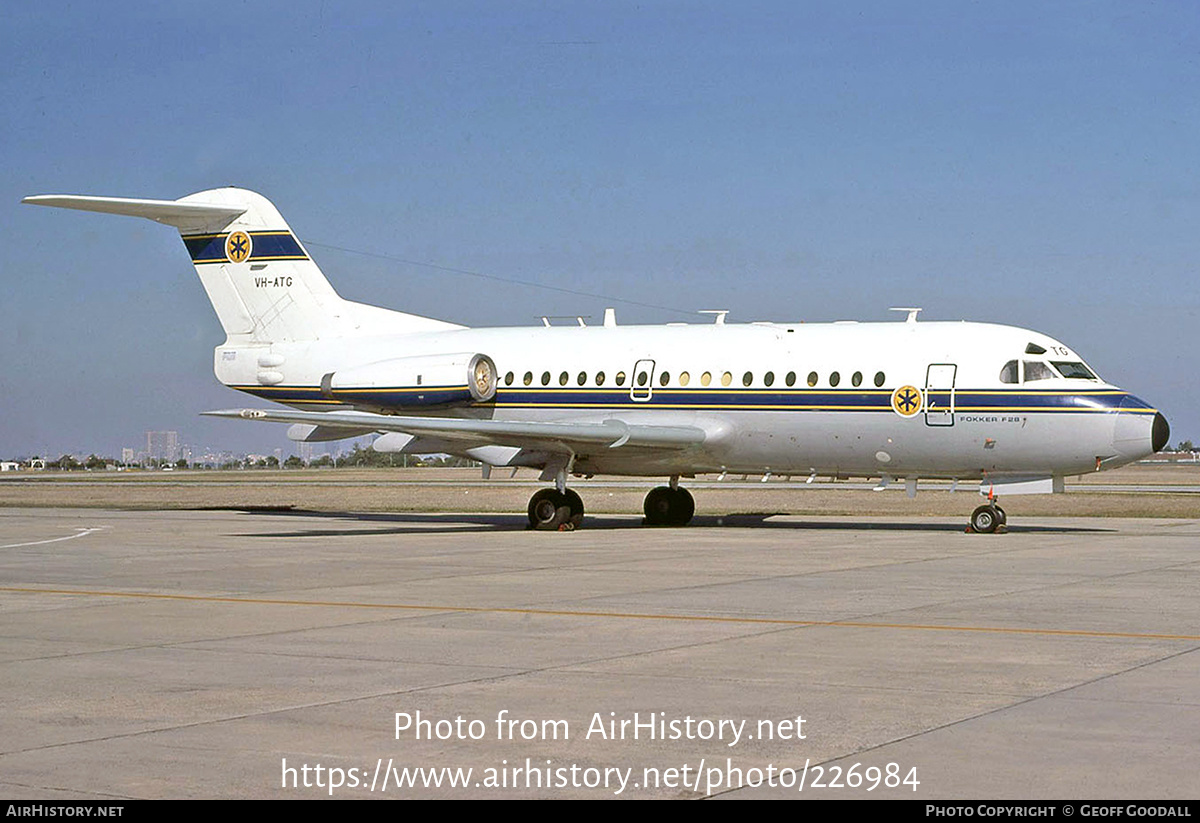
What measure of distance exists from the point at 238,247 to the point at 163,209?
187 centimetres

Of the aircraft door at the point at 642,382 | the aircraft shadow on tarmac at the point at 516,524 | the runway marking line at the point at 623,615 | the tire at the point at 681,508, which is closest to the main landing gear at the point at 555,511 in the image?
the aircraft shadow on tarmac at the point at 516,524

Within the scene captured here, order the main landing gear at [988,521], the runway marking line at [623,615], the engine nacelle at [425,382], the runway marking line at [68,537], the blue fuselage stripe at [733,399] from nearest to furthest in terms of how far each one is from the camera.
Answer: the runway marking line at [623,615] < the runway marking line at [68,537] < the blue fuselage stripe at [733,399] < the main landing gear at [988,521] < the engine nacelle at [425,382]

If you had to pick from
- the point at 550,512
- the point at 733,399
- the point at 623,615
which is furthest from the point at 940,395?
the point at 623,615

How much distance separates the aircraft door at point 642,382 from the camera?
2781 centimetres

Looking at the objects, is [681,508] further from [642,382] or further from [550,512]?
[550,512]

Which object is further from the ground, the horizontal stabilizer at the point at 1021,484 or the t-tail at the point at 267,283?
the t-tail at the point at 267,283

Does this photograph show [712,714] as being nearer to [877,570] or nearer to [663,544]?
[877,570]

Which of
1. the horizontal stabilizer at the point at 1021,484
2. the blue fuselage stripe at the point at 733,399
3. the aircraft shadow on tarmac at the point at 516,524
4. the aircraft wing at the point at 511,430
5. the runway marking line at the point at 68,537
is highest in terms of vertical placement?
the blue fuselage stripe at the point at 733,399

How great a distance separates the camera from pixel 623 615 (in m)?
13.5

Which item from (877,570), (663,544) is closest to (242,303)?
(663,544)

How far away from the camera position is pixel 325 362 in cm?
3116

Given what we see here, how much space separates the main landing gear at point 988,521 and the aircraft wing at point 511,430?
511cm

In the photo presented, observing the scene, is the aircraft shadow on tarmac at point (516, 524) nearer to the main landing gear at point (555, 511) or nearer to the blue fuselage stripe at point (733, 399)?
the main landing gear at point (555, 511)

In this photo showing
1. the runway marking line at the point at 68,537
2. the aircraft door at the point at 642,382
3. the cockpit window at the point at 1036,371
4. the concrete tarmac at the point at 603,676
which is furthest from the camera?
the aircraft door at the point at 642,382
